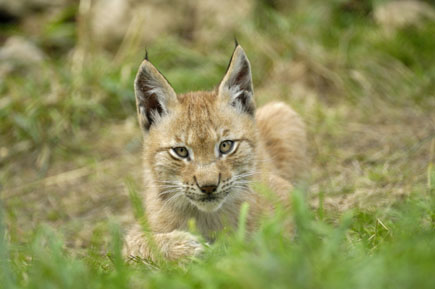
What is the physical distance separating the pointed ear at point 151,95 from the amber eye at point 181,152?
0.40 meters

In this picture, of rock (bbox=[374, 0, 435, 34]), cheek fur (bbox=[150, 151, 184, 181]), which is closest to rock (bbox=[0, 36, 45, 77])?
cheek fur (bbox=[150, 151, 184, 181])

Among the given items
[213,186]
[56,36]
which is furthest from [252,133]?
[56,36]

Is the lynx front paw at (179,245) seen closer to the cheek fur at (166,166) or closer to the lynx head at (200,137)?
the lynx head at (200,137)

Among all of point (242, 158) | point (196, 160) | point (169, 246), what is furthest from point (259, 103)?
point (169, 246)

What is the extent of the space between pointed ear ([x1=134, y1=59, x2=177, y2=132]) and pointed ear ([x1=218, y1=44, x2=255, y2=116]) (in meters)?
0.43

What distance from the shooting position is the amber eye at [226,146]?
414 centimetres

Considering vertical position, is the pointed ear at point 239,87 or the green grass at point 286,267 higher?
the pointed ear at point 239,87

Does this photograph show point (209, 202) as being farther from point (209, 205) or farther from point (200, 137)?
point (200, 137)

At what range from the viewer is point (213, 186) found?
3.86 m

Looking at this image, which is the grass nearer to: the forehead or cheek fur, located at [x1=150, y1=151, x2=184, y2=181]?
cheek fur, located at [x1=150, y1=151, x2=184, y2=181]

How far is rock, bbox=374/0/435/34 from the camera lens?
950 cm

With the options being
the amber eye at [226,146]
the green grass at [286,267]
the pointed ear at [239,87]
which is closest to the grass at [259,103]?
the green grass at [286,267]

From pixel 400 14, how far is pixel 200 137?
689cm

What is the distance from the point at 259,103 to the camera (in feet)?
26.8
